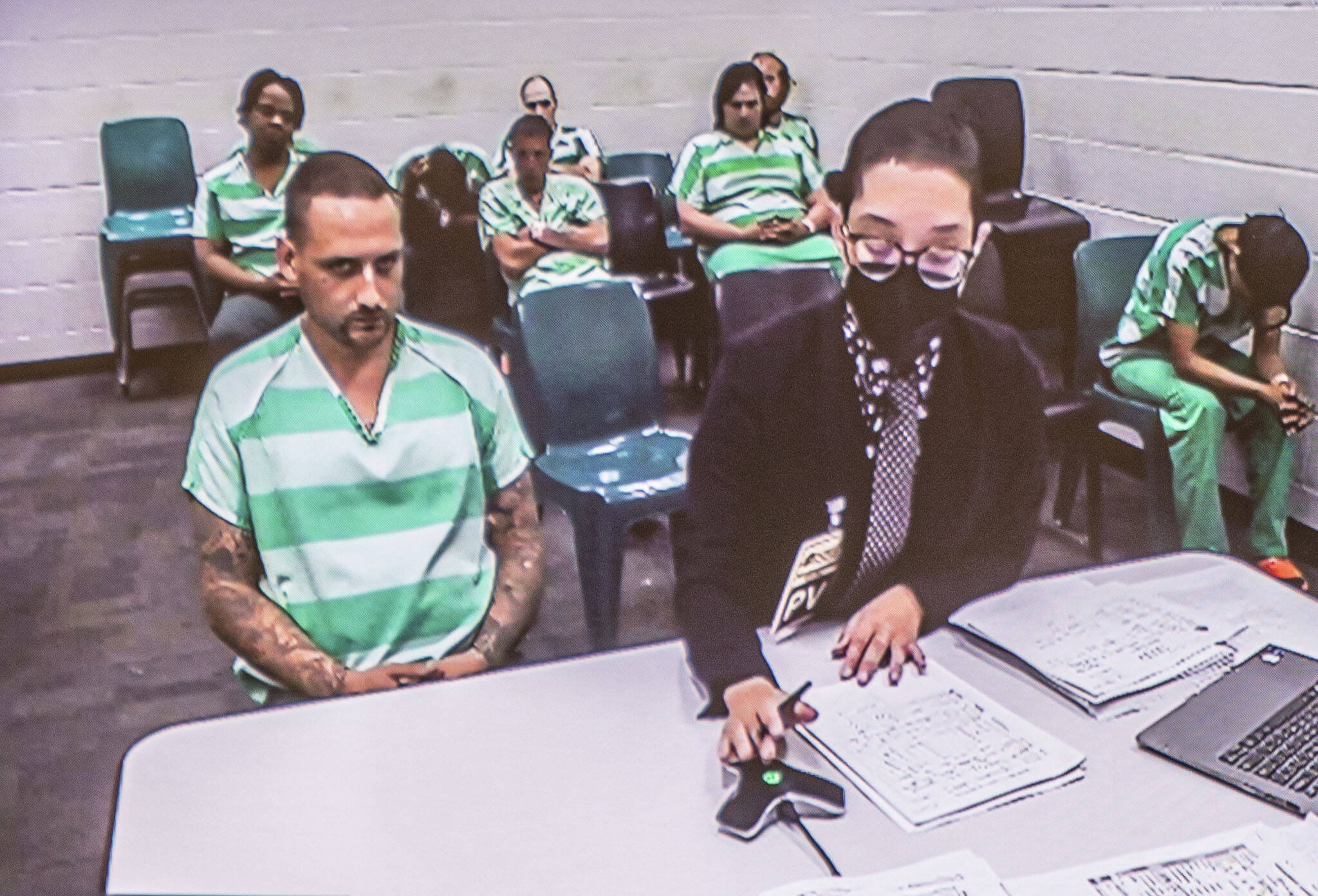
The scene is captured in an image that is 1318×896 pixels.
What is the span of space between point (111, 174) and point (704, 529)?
476 centimetres

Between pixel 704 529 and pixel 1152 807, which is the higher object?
pixel 704 529

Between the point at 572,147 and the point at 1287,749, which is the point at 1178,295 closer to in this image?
the point at 1287,749

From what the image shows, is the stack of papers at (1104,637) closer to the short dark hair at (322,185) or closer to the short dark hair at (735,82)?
the short dark hair at (322,185)

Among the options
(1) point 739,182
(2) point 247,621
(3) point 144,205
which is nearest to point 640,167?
(1) point 739,182

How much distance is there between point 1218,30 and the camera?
350cm

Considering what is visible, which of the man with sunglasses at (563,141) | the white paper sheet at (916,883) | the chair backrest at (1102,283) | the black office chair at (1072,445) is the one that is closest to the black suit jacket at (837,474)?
the white paper sheet at (916,883)

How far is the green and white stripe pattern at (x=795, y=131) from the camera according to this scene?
470 centimetres

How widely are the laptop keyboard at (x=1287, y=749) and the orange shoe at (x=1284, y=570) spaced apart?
2084 millimetres

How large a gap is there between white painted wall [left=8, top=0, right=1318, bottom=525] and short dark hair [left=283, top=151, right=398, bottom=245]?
2.89m

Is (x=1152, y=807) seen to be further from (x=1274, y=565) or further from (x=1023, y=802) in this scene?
(x=1274, y=565)

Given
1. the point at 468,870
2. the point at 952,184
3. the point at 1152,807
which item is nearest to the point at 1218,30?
the point at 952,184

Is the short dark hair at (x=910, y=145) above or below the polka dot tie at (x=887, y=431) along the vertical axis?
above

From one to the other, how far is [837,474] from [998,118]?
3099mm

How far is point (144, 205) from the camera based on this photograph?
5.36m
